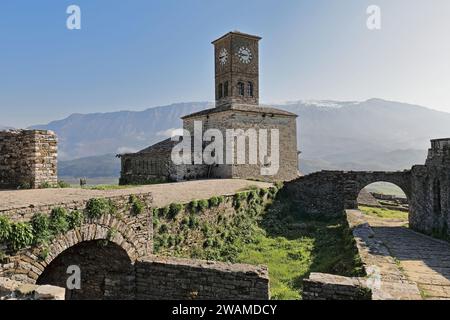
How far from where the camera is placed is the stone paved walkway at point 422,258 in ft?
25.0

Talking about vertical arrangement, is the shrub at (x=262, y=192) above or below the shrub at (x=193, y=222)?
above

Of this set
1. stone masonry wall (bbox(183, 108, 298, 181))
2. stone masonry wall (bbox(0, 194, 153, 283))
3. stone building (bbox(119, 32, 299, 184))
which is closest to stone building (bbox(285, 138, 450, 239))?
stone masonry wall (bbox(183, 108, 298, 181))

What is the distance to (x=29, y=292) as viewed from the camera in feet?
17.5

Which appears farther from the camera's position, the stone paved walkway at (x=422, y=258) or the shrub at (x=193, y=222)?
the shrub at (x=193, y=222)

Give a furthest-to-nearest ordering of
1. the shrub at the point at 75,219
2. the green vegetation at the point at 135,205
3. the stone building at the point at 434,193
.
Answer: the stone building at the point at 434,193 < the green vegetation at the point at 135,205 < the shrub at the point at 75,219

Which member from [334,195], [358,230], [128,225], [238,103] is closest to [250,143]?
[238,103]

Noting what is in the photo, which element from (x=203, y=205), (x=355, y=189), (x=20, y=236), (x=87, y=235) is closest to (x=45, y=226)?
(x=20, y=236)

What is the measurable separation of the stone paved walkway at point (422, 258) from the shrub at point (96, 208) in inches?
300

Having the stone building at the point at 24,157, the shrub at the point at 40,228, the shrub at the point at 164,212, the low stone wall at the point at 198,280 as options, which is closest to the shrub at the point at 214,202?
the shrub at the point at 164,212

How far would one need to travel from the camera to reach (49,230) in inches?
282

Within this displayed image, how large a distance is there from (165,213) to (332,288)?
674 centimetres

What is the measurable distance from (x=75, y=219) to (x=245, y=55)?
28.6 meters

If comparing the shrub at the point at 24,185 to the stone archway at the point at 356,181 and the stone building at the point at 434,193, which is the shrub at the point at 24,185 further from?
the stone archway at the point at 356,181

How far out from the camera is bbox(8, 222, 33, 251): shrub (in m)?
6.53
